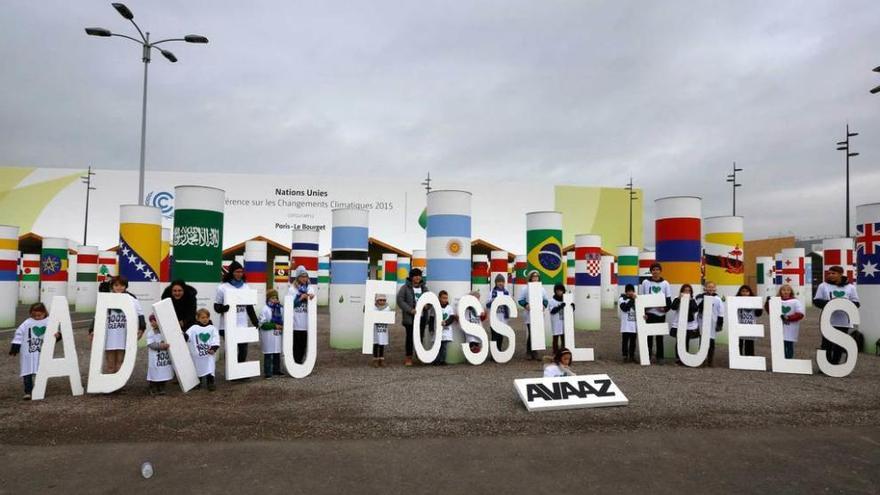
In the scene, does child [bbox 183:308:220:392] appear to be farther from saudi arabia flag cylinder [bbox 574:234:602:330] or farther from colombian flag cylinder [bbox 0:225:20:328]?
saudi arabia flag cylinder [bbox 574:234:602:330]

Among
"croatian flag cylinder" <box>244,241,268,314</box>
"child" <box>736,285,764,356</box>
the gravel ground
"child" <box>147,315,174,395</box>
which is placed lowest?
the gravel ground

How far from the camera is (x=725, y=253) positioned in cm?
1323

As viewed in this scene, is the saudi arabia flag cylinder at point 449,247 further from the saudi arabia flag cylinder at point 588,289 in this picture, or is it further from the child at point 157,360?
the saudi arabia flag cylinder at point 588,289

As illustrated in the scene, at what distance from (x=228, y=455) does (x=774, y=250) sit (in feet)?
181

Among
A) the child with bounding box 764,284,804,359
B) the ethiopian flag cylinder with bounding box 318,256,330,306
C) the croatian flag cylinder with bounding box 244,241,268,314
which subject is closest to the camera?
the child with bounding box 764,284,804,359

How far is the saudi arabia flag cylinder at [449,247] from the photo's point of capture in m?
10.7

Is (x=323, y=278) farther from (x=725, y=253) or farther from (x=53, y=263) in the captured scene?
(x=725, y=253)

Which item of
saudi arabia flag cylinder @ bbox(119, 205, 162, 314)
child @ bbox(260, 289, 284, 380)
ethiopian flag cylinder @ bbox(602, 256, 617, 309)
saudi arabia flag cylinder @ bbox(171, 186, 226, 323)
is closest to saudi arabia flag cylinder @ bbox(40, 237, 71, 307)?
saudi arabia flag cylinder @ bbox(119, 205, 162, 314)

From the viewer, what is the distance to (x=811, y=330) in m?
17.1

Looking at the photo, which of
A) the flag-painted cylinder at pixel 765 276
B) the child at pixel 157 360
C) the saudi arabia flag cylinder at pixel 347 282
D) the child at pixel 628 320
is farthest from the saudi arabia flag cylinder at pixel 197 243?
the flag-painted cylinder at pixel 765 276

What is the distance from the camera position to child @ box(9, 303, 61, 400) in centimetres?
739

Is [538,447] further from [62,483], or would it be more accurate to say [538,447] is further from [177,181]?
[177,181]

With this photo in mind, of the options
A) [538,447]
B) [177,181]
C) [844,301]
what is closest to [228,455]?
[538,447]

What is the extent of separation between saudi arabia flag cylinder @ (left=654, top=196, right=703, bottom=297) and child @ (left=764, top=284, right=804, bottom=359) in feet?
5.86
